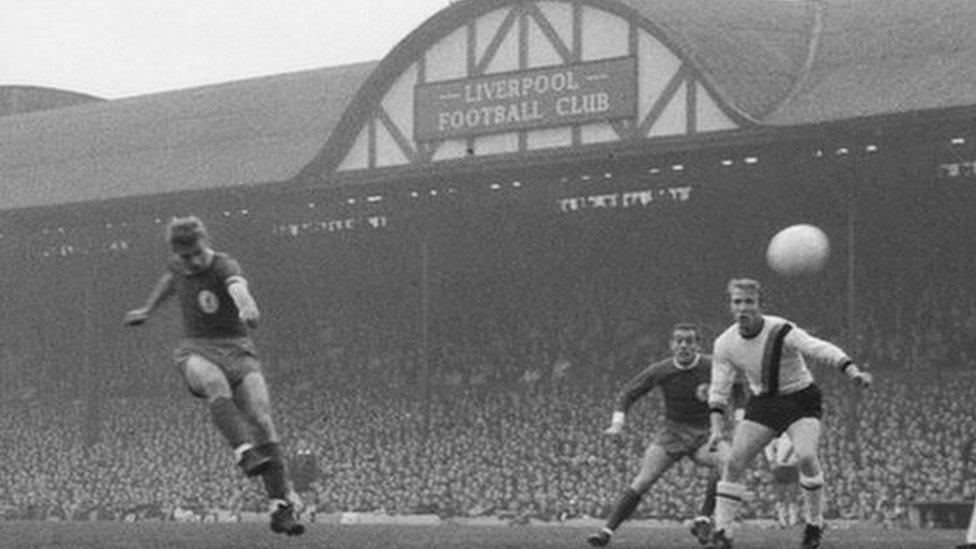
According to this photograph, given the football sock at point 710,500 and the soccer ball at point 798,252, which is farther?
the soccer ball at point 798,252

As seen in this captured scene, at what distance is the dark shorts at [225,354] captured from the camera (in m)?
17.6

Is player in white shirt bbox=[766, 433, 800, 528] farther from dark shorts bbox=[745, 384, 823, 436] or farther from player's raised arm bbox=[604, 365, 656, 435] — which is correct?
dark shorts bbox=[745, 384, 823, 436]

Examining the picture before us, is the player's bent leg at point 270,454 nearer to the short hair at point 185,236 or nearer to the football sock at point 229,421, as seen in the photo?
the football sock at point 229,421

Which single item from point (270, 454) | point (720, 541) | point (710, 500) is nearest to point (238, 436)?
point (270, 454)

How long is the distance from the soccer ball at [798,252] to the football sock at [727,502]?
8.07 meters

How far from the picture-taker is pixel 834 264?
42.8m

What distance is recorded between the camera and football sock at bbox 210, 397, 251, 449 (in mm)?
17375

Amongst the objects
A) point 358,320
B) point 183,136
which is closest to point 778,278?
point 358,320

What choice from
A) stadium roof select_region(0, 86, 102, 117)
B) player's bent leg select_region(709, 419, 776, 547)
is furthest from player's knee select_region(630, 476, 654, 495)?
stadium roof select_region(0, 86, 102, 117)

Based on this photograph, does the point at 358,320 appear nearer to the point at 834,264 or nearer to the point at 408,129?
the point at 408,129

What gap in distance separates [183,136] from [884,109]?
2087 centimetres

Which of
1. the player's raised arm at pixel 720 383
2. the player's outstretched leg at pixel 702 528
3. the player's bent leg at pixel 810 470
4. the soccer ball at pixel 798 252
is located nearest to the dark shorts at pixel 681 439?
the player's outstretched leg at pixel 702 528

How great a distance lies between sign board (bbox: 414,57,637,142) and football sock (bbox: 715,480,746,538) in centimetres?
2396

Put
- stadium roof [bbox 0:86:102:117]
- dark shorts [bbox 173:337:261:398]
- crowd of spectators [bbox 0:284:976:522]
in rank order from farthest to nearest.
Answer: stadium roof [bbox 0:86:102:117]
crowd of spectators [bbox 0:284:976:522]
dark shorts [bbox 173:337:261:398]
